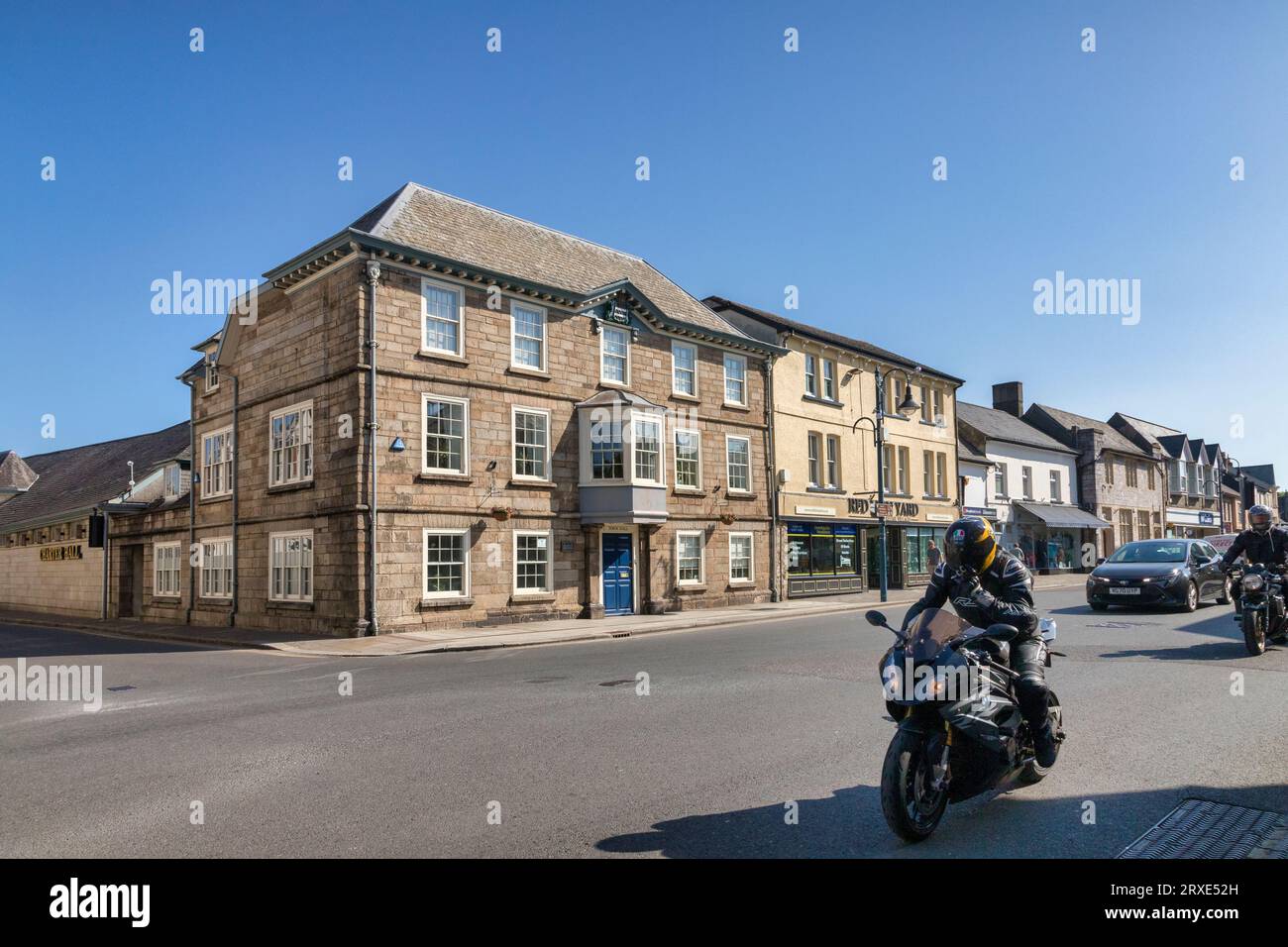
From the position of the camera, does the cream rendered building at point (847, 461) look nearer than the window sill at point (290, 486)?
No

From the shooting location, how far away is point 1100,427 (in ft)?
180

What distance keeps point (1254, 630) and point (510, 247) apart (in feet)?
62.5

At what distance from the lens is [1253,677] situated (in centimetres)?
984

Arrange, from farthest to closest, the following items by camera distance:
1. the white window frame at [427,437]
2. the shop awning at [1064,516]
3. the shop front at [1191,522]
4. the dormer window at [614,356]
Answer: the shop front at [1191,522] < the shop awning at [1064,516] < the dormer window at [614,356] < the white window frame at [427,437]

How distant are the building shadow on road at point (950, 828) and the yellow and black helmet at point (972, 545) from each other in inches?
56.8

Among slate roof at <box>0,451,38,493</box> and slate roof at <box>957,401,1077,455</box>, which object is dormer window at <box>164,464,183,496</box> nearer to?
slate roof at <box>0,451,38,493</box>

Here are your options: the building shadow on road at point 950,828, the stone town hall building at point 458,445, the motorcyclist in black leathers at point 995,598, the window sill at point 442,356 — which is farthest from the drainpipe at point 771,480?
the motorcyclist in black leathers at point 995,598

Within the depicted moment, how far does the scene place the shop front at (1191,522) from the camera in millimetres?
58716

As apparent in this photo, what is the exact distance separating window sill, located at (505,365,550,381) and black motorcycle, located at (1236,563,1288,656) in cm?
1570

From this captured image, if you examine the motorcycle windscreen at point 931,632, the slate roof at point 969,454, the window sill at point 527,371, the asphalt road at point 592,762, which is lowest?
the asphalt road at point 592,762

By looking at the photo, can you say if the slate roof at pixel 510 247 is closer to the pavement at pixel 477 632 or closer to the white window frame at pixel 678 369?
the white window frame at pixel 678 369
